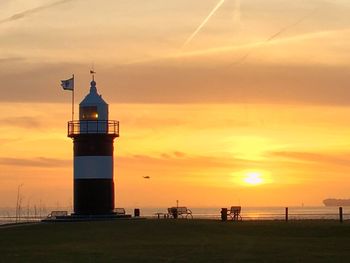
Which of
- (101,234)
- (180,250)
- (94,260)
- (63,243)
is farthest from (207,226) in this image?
(94,260)

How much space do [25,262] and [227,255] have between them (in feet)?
21.4

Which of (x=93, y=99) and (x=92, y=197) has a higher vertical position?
(x=93, y=99)

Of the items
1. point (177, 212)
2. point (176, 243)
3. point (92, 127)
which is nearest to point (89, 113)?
point (92, 127)

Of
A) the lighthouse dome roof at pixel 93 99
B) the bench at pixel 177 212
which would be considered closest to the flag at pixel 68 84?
the lighthouse dome roof at pixel 93 99

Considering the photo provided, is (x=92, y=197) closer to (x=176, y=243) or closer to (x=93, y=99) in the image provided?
(x=93, y=99)

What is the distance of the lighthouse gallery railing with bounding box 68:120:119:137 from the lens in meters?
53.8

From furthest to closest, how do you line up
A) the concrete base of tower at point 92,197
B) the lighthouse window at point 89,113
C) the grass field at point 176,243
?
1. the lighthouse window at point 89,113
2. the concrete base of tower at point 92,197
3. the grass field at point 176,243

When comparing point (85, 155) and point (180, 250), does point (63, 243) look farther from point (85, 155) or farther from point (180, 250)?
point (85, 155)

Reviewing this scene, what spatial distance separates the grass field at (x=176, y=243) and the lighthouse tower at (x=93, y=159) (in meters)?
9.42

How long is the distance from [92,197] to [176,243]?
23.0 metres

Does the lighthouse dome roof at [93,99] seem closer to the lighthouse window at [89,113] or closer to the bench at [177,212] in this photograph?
the lighthouse window at [89,113]

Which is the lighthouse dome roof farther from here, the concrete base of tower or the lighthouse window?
the concrete base of tower

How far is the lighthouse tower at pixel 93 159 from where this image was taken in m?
53.3

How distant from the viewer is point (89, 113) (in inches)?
2144
